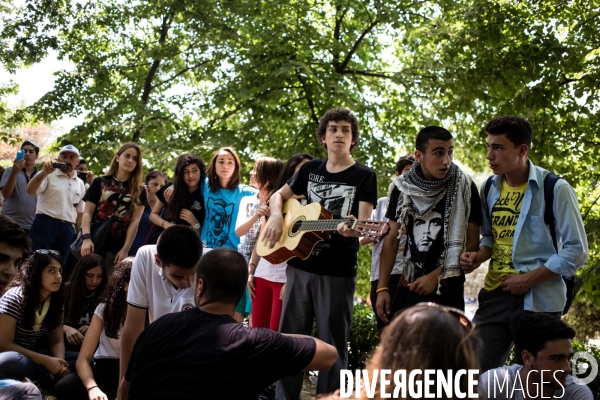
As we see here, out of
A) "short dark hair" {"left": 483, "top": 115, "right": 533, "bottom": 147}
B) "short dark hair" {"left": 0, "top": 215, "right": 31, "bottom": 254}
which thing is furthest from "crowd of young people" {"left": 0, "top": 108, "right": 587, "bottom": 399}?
"short dark hair" {"left": 0, "top": 215, "right": 31, "bottom": 254}

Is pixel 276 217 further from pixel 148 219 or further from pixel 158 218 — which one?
pixel 148 219

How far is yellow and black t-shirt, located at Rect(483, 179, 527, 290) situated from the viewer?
4.14m

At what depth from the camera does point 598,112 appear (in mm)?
8055

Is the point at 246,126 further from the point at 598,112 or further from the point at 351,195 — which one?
the point at 351,195

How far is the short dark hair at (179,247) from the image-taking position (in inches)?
155

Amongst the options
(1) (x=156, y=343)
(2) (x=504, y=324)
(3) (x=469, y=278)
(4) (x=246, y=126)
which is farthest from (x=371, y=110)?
(3) (x=469, y=278)

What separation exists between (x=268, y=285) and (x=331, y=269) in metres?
0.93

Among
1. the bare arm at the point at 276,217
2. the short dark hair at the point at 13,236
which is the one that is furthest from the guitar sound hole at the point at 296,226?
the short dark hair at the point at 13,236

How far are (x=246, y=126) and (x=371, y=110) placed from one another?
7.63 feet

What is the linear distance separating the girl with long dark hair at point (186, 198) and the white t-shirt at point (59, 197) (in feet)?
5.62

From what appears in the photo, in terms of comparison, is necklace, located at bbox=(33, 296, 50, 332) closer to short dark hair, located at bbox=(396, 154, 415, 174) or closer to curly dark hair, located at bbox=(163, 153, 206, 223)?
curly dark hair, located at bbox=(163, 153, 206, 223)

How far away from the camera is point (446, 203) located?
4176 mm

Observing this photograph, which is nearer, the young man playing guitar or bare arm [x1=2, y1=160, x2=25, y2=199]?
the young man playing guitar

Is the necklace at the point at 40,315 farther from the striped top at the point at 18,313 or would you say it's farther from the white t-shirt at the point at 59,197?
the white t-shirt at the point at 59,197
